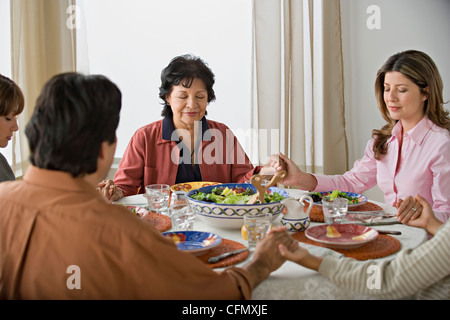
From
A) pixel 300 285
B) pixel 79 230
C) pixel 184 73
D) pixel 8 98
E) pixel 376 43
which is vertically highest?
pixel 376 43

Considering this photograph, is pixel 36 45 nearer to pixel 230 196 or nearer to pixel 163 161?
pixel 163 161

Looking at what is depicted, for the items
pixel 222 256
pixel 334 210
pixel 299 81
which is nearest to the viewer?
pixel 222 256

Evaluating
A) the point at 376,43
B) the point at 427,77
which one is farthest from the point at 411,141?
the point at 376,43

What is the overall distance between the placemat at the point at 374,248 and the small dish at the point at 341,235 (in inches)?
0.7

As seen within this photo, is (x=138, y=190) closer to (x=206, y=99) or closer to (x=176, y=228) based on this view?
(x=206, y=99)

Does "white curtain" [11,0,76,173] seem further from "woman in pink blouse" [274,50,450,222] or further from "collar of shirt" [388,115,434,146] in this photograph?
"collar of shirt" [388,115,434,146]

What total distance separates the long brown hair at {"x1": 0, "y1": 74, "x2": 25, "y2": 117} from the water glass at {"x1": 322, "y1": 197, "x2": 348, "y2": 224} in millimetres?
1343

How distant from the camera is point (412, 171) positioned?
2285mm

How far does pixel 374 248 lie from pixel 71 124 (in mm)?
1015

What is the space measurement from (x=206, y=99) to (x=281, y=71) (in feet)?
3.52

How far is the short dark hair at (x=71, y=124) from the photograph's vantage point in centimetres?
107

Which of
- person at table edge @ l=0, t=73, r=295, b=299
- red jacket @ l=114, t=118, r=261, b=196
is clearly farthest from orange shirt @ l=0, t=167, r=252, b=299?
red jacket @ l=114, t=118, r=261, b=196

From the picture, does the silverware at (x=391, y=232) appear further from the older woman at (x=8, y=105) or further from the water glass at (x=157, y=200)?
the older woman at (x=8, y=105)

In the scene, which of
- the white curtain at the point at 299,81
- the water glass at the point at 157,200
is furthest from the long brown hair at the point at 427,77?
the water glass at the point at 157,200
